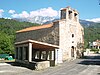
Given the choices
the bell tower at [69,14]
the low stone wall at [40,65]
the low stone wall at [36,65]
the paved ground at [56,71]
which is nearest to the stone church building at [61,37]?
the bell tower at [69,14]

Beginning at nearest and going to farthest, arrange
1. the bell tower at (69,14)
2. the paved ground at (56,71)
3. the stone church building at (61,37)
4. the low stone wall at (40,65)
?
the paved ground at (56,71) → the low stone wall at (40,65) → the stone church building at (61,37) → the bell tower at (69,14)

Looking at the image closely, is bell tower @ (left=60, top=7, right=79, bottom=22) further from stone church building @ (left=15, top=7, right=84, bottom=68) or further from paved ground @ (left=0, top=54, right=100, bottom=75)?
paved ground @ (left=0, top=54, right=100, bottom=75)

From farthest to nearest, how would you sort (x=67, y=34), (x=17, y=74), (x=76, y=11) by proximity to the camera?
(x=76, y=11) → (x=67, y=34) → (x=17, y=74)

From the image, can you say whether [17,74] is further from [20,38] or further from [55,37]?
[20,38]

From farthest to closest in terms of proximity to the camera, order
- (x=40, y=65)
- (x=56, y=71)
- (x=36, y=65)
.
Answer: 1. (x=40, y=65)
2. (x=36, y=65)
3. (x=56, y=71)

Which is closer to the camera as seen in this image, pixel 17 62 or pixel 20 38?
pixel 17 62

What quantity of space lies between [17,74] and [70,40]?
82.9ft

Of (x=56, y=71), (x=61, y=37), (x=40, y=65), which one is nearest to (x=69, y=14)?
(x=61, y=37)

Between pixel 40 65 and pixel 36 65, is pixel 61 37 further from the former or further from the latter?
pixel 36 65

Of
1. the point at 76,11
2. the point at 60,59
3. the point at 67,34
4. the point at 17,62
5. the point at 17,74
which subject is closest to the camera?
the point at 17,74

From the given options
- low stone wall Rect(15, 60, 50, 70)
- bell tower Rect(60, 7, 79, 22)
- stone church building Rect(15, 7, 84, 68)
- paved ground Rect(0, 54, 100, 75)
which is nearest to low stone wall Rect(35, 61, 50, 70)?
low stone wall Rect(15, 60, 50, 70)

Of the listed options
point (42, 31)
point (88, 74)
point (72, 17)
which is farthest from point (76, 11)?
point (88, 74)

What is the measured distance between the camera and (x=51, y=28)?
1762 inches

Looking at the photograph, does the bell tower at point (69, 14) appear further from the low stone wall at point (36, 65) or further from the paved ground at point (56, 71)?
the paved ground at point (56, 71)
